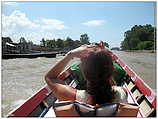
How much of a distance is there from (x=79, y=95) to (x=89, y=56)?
0.17 metres

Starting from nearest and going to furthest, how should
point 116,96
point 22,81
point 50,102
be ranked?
point 116,96
point 50,102
point 22,81

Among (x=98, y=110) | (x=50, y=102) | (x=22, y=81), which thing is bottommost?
(x=22, y=81)

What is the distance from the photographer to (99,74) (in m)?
0.83

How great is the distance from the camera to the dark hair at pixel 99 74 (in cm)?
83

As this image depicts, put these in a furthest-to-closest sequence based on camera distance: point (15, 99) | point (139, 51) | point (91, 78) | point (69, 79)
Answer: point (139, 51), point (15, 99), point (69, 79), point (91, 78)

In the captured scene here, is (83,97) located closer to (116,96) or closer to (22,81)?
(116,96)

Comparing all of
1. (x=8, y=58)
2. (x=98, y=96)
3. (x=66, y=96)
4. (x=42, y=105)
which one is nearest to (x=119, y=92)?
(x=98, y=96)

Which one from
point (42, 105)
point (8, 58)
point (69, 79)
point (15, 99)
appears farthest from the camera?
point (8, 58)

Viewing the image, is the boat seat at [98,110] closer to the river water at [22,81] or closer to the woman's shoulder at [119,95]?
the woman's shoulder at [119,95]

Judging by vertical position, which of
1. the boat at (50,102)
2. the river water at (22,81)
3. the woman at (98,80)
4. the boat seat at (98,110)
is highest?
the woman at (98,80)

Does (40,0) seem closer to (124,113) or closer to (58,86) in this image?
(58,86)

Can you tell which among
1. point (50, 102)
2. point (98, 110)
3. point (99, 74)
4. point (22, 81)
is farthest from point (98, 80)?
point (22, 81)

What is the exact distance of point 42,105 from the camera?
5.66ft

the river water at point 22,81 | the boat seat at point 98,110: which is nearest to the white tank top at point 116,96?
the boat seat at point 98,110
